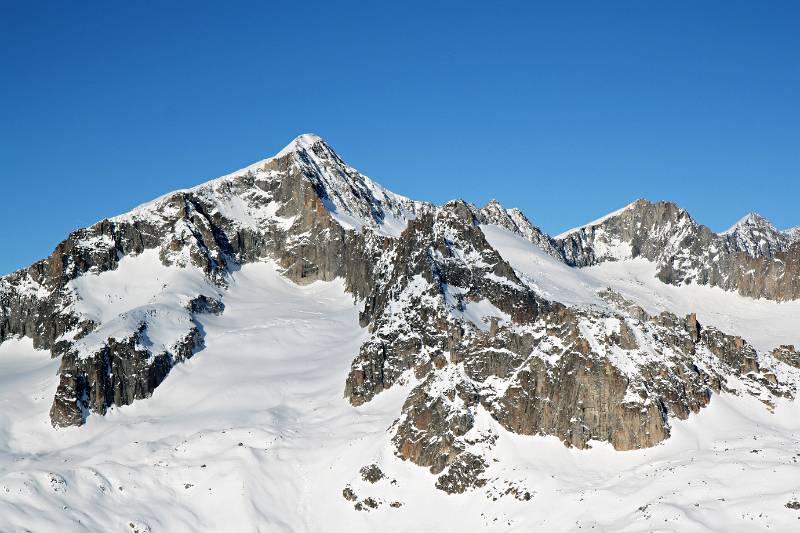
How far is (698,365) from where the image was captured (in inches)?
5591

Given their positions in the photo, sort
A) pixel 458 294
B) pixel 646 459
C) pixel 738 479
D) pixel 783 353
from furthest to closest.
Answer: pixel 458 294
pixel 783 353
pixel 646 459
pixel 738 479

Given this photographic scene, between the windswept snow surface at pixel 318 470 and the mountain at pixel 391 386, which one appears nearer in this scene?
the windswept snow surface at pixel 318 470

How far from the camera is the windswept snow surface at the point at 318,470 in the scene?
114625mm

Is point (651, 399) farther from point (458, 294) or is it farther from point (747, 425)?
point (458, 294)

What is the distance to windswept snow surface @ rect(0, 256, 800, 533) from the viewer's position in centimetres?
11462

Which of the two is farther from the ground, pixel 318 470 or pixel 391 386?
pixel 391 386

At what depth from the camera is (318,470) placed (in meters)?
142

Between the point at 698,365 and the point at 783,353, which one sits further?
the point at 783,353

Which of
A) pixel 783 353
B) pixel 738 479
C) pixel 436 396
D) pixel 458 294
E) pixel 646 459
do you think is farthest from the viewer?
pixel 458 294

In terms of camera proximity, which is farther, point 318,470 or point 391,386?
point 391,386

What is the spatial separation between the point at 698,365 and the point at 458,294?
5247cm

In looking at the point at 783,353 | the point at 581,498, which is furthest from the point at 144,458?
the point at 783,353

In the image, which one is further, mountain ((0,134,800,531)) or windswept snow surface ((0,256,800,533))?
mountain ((0,134,800,531))

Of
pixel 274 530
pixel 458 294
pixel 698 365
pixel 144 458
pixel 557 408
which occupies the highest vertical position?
pixel 458 294
